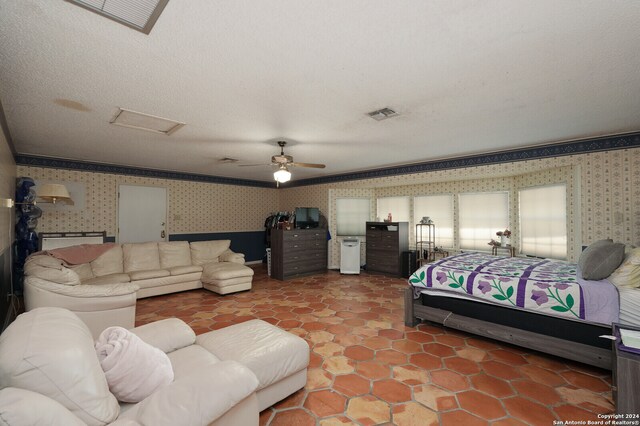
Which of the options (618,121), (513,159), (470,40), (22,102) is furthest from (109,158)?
(618,121)

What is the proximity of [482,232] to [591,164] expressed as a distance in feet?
6.86

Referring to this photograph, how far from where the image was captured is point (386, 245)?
6410 mm

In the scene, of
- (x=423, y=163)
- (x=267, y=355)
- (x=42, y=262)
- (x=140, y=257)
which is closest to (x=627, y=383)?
(x=267, y=355)

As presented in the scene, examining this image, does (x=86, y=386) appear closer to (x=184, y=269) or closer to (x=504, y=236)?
(x=184, y=269)

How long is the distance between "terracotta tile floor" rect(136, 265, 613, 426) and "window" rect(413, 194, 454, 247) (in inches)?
110

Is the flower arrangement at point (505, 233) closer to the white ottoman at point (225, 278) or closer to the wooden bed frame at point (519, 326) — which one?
the wooden bed frame at point (519, 326)

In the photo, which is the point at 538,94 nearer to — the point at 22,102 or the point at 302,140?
the point at 302,140

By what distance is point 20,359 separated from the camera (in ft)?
3.23

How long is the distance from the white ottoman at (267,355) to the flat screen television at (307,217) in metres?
4.66

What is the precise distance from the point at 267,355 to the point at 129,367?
835 mm

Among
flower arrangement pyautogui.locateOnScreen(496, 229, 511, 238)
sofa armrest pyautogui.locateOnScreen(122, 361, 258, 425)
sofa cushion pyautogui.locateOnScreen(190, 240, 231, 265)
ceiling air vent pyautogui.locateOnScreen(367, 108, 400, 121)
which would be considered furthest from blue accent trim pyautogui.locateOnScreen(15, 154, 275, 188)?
flower arrangement pyautogui.locateOnScreen(496, 229, 511, 238)

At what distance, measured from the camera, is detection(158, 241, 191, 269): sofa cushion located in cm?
536

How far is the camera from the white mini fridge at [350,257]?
662cm

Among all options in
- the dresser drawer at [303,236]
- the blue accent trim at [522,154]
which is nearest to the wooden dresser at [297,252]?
the dresser drawer at [303,236]
